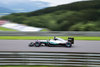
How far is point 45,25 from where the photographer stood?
63.7 feet

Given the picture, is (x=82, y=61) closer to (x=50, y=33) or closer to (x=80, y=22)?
(x=50, y=33)

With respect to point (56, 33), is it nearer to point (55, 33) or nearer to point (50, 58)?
point (55, 33)

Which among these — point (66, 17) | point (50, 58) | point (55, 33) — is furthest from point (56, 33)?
point (66, 17)

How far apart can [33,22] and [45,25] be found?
1.50m

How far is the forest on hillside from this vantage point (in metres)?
19.3

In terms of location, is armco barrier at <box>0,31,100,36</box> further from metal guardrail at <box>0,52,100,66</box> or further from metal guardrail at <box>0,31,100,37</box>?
metal guardrail at <box>0,52,100,66</box>

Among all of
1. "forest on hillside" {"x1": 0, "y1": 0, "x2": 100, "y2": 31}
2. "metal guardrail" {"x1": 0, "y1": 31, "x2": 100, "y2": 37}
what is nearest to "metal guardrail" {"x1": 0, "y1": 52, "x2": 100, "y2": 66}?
"metal guardrail" {"x1": 0, "y1": 31, "x2": 100, "y2": 37}

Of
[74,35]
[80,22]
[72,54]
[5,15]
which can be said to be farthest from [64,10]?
[72,54]

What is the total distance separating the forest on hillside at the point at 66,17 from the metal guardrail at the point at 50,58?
1307cm

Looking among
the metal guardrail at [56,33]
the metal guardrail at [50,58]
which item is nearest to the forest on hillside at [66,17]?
the metal guardrail at [56,33]

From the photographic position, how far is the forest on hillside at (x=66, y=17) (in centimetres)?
1933

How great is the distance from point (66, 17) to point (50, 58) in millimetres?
16826

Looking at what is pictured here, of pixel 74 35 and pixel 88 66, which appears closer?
pixel 88 66

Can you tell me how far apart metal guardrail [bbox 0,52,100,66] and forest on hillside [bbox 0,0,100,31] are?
13069mm
